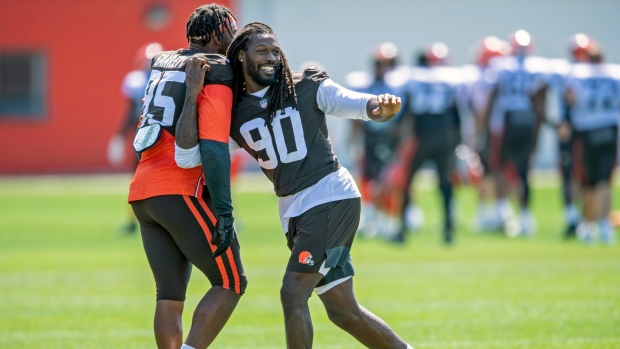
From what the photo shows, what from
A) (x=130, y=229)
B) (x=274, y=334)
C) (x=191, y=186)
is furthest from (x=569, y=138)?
(x=191, y=186)

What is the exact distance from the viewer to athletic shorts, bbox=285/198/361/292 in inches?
204

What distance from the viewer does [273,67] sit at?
5312mm

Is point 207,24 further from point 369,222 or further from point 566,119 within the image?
A: point 369,222

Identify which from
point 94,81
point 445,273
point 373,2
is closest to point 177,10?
point 94,81

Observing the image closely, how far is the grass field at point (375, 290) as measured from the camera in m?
7.07

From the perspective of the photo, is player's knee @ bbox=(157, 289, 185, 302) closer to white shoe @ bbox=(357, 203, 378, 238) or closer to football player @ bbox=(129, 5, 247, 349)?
football player @ bbox=(129, 5, 247, 349)

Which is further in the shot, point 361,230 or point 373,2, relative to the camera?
point 373,2

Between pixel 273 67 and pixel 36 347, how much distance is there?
2.76 meters

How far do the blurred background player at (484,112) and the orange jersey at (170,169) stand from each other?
9.41 m

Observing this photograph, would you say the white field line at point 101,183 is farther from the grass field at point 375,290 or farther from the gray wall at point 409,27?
the grass field at point 375,290

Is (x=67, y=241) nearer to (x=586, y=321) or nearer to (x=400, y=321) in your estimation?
(x=400, y=321)

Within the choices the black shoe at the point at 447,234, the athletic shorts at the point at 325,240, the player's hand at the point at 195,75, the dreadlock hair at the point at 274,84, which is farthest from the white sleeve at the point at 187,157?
the black shoe at the point at 447,234

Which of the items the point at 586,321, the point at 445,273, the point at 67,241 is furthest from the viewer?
the point at 67,241

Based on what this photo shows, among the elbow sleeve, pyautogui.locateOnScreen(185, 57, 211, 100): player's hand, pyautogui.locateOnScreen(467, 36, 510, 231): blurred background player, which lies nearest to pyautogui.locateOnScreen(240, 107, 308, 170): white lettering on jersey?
the elbow sleeve
